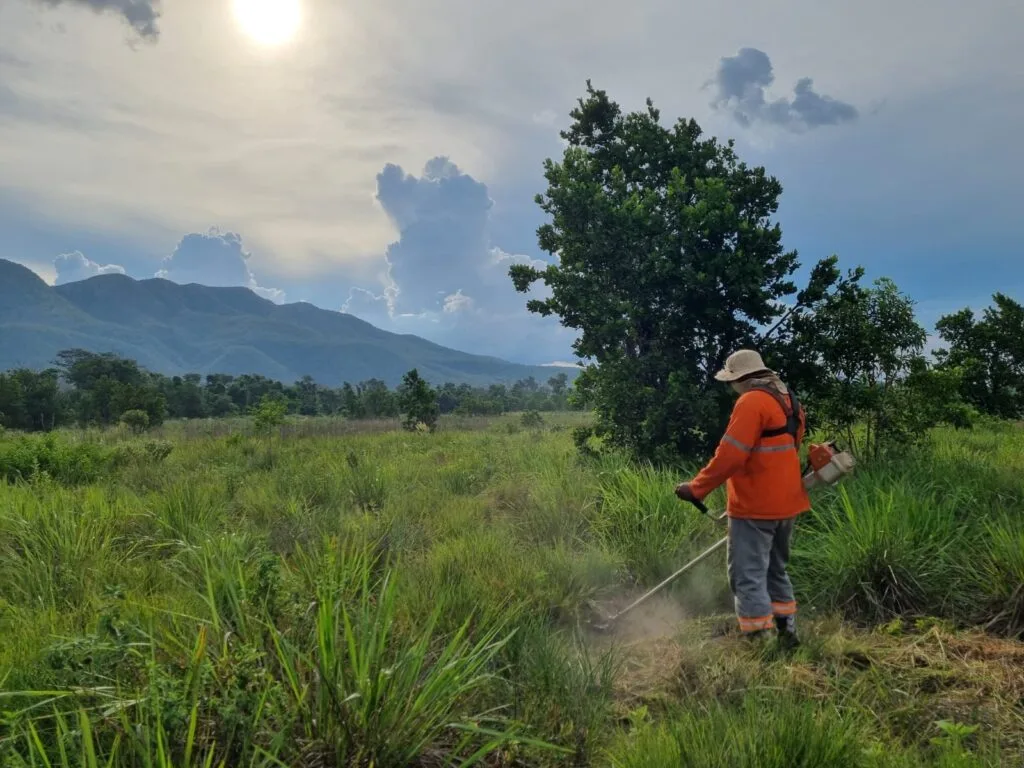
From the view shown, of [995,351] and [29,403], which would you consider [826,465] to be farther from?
[29,403]

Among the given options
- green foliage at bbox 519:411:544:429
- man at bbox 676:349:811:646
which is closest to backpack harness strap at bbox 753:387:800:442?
man at bbox 676:349:811:646

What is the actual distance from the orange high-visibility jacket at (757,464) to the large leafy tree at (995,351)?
46.4ft

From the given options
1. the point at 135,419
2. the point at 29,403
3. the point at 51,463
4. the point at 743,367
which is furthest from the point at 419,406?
the point at 29,403

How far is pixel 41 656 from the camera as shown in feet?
10.1

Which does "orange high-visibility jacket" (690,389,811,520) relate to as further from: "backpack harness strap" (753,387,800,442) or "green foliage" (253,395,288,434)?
"green foliage" (253,395,288,434)

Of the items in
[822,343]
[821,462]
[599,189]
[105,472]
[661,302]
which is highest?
[599,189]

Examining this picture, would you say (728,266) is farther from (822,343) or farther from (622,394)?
(622,394)

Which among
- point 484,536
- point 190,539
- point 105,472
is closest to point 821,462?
point 484,536

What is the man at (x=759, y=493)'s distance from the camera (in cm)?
409

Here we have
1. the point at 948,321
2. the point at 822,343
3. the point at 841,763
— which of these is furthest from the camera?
the point at 948,321

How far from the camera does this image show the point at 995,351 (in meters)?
16.8

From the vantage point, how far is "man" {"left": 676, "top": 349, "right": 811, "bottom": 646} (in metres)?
4.09

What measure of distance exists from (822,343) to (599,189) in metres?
3.88

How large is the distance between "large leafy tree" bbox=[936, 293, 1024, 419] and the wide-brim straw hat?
14.1 meters
